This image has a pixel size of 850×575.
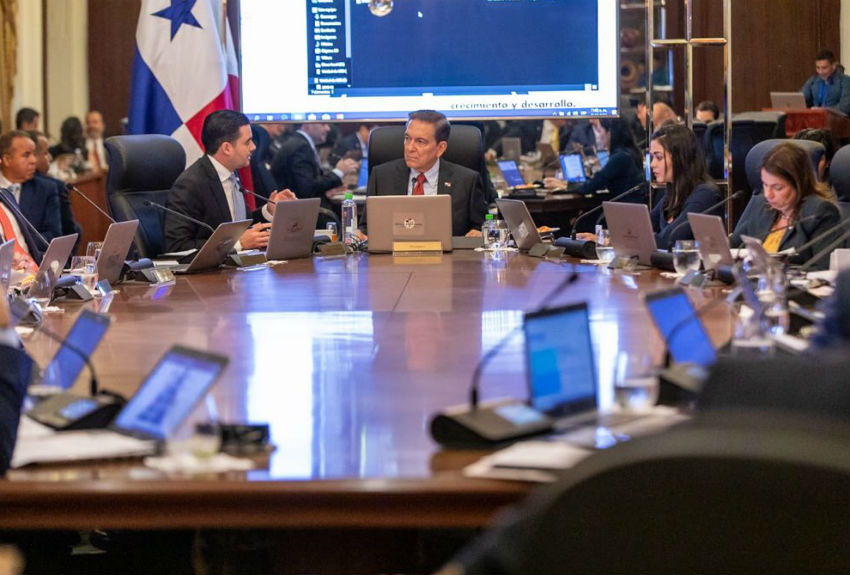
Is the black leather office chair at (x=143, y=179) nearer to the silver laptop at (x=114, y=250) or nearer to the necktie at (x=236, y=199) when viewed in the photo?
the necktie at (x=236, y=199)

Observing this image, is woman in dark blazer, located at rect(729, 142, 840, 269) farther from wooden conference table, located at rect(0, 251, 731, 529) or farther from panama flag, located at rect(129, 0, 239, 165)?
panama flag, located at rect(129, 0, 239, 165)

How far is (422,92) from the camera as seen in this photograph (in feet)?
22.1

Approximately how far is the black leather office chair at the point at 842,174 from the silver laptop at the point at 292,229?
2007 millimetres

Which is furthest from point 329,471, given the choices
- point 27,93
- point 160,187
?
point 27,93

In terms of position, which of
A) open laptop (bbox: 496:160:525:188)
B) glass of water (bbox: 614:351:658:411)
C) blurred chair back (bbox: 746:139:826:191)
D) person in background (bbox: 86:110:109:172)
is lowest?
glass of water (bbox: 614:351:658:411)

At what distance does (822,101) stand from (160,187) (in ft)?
26.3

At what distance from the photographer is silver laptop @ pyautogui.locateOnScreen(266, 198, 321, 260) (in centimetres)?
502

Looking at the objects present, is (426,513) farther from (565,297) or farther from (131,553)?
(565,297)

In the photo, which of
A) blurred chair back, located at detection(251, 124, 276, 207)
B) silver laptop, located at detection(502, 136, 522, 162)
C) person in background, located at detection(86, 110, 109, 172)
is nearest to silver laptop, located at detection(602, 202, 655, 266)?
blurred chair back, located at detection(251, 124, 276, 207)

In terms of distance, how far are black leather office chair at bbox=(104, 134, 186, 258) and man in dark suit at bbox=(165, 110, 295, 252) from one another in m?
0.19

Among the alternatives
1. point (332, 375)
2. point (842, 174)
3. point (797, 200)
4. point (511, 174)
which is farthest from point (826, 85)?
point (332, 375)

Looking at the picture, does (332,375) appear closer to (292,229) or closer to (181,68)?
(292,229)

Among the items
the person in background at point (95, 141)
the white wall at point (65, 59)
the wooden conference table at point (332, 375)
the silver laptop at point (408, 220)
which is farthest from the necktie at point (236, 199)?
the white wall at point (65, 59)

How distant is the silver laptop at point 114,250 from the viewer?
13.6 feet
